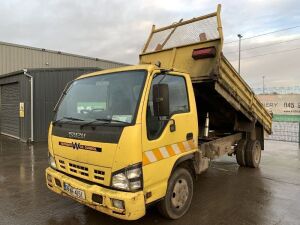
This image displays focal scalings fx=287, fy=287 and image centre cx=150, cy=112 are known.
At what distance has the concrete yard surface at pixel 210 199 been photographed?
170 inches

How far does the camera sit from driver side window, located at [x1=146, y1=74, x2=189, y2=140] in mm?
3698

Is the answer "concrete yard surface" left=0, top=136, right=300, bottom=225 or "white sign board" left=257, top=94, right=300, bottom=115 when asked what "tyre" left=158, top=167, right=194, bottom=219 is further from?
"white sign board" left=257, top=94, right=300, bottom=115

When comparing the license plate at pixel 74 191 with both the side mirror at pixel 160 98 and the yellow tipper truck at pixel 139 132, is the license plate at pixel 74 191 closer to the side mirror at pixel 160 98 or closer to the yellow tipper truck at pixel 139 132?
the yellow tipper truck at pixel 139 132

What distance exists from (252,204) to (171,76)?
2.68m

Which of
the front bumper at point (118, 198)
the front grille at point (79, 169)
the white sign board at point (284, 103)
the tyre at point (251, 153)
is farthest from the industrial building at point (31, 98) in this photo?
the front bumper at point (118, 198)

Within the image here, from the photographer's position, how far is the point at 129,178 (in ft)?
11.2

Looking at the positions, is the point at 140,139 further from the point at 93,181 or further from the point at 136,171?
the point at 93,181

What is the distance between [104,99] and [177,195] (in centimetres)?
176

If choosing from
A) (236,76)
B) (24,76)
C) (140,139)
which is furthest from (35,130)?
(140,139)

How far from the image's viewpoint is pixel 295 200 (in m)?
5.21

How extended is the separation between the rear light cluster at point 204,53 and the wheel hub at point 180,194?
223cm

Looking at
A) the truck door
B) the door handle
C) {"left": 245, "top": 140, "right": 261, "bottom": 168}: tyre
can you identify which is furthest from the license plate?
{"left": 245, "top": 140, "right": 261, "bottom": 168}: tyre

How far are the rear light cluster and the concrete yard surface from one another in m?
2.57

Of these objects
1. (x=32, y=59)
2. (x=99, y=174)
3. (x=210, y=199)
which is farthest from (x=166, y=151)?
(x=32, y=59)
